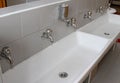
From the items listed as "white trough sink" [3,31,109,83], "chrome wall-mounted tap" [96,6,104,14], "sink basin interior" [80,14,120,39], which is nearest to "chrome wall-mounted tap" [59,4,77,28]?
"white trough sink" [3,31,109,83]

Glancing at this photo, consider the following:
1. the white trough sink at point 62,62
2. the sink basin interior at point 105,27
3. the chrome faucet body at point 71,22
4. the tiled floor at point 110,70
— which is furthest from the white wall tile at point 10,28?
the tiled floor at point 110,70

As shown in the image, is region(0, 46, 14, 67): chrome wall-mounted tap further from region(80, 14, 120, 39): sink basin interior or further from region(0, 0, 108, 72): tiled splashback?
region(80, 14, 120, 39): sink basin interior

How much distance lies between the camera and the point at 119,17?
273cm

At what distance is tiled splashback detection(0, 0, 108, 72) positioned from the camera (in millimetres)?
1011

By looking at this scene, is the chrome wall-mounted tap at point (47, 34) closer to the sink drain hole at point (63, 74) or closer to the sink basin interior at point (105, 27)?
the sink drain hole at point (63, 74)

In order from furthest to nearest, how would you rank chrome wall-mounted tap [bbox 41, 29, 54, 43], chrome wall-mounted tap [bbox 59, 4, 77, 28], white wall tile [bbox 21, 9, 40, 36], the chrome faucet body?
the chrome faucet body, chrome wall-mounted tap [bbox 59, 4, 77, 28], chrome wall-mounted tap [bbox 41, 29, 54, 43], white wall tile [bbox 21, 9, 40, 36]

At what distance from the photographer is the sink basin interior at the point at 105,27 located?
2.28 metres

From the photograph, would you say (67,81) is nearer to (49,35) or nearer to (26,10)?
(49,35)

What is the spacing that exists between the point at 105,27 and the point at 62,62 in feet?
4.35

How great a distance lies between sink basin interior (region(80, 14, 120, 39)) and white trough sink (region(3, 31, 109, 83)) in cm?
33

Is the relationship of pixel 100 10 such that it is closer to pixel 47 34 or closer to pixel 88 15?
pixel 88 15

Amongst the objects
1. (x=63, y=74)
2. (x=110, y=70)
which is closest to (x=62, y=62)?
(x=63, y=74)

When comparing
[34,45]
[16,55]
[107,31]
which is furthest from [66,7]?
[107,31]

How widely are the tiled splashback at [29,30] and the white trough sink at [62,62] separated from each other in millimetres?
71
